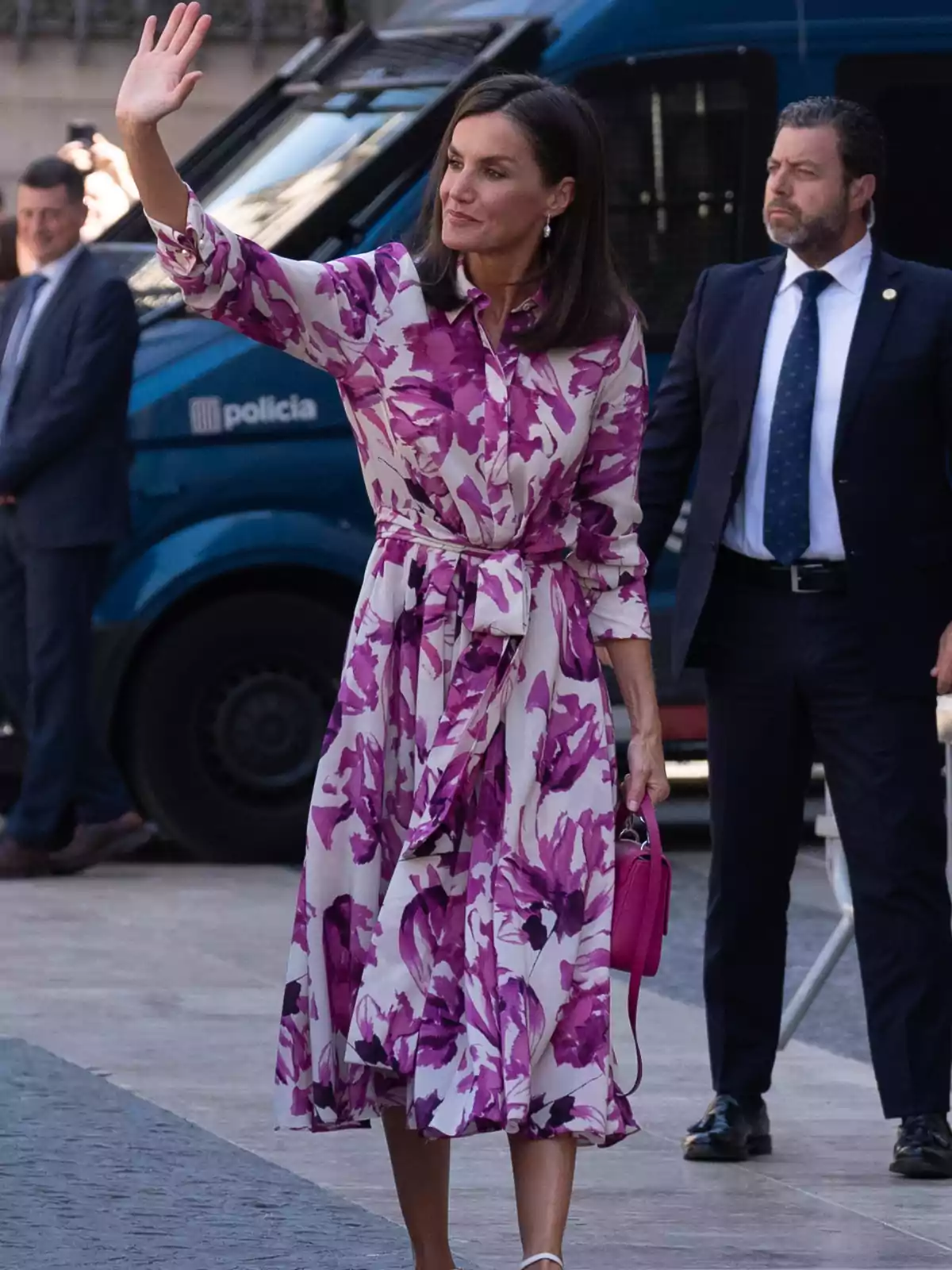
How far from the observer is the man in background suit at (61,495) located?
9.13 meters

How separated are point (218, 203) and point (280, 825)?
76.5 inches

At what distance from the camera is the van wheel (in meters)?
9.59

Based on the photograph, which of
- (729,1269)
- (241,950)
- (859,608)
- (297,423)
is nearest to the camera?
(729,1269)

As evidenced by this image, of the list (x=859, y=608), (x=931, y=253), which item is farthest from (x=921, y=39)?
(x=859, y=608)

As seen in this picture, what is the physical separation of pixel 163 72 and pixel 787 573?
6.29ft

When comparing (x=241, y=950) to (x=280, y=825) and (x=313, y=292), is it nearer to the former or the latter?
(x=280, y=825)

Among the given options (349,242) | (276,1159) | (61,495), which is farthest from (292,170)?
(276,1159)

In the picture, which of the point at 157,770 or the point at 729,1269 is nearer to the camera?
the point at 729,1269

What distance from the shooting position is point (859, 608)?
18.3 feet

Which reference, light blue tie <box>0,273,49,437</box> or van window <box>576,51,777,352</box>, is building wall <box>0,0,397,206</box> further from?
light blue tie <box>0,273,49,437</box>

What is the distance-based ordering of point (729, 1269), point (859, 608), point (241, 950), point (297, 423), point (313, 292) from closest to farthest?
1. point (313, 292)
2. point (729, 1269)
3. point (859, 608)
4. point (241, 950)
5. point (297, 423)

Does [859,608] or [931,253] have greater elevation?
[931,253]

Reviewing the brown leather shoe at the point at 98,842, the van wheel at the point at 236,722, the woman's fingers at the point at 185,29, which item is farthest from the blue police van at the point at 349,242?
the woman's fingers at the point at 185,29

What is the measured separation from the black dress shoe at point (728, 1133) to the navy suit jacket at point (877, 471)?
2.64 feet
